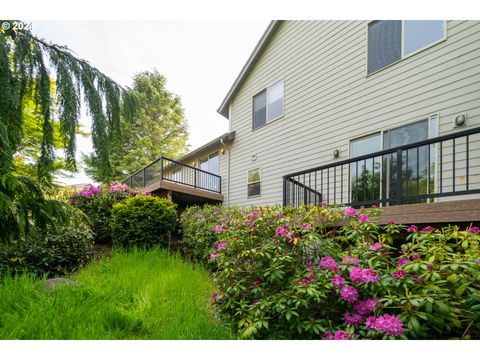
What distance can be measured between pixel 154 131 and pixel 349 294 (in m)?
20.7

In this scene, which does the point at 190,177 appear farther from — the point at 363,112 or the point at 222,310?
the point at 222,310

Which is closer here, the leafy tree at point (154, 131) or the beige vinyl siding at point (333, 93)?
the beige vinyl siding at point (333, 93)

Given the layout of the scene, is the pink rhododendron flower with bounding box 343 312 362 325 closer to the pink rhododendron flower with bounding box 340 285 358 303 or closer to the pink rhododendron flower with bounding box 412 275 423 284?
the pink rhododendron flower with bounding box 340 285 358 303

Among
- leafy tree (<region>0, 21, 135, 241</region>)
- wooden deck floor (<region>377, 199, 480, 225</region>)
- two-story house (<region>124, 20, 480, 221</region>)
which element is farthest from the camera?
two-story house (<region>124, 20, 480, 221</region>)

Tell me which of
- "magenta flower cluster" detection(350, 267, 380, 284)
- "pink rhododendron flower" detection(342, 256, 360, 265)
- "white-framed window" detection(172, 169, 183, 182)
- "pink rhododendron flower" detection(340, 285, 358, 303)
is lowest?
"pink rhododendron flower" detection(340, 285, 358, 303)

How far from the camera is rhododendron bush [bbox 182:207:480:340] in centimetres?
196

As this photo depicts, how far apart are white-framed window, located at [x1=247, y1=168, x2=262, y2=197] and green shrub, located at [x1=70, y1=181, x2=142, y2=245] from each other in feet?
12.4

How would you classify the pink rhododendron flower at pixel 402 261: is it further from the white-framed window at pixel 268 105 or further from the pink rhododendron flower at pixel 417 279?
the white-framed window at pixel 268 105

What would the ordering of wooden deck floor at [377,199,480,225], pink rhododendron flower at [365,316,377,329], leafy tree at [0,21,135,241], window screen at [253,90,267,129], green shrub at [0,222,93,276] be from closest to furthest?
pink rhododendron flower at [365,316,377,329]
leafy tree at [0,21,135,241]
wooden deck floor at [377,199,480,225]
green shrub at [0,222,93,276]
window screen at [253,90,267,129]

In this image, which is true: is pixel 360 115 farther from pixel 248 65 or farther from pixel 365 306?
pixel 248 65

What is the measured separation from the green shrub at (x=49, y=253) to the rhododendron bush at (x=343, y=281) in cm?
279

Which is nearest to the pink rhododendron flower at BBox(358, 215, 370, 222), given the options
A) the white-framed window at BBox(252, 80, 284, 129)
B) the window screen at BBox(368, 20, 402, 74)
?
the window screen at BBox(368, 20, 402, 74)

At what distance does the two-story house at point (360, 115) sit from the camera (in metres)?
4.14

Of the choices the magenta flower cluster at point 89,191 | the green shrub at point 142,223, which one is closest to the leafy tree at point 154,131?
the magenta flower cluster at point 89,191
